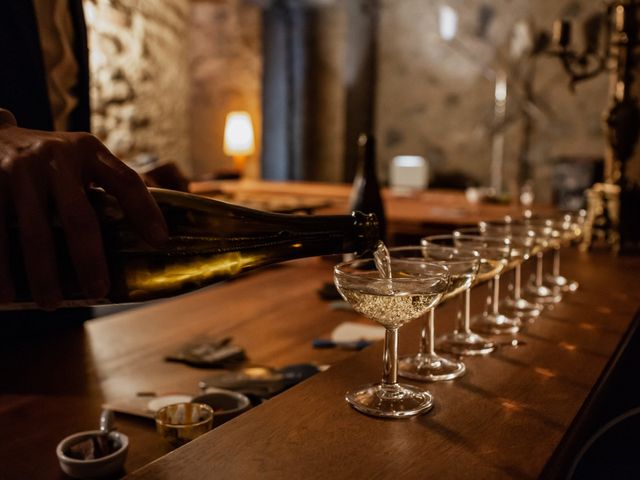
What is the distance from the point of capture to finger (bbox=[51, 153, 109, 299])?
2.08 ft

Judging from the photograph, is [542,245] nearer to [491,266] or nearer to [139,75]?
[491,266]

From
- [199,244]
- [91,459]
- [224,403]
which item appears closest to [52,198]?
[199,244]

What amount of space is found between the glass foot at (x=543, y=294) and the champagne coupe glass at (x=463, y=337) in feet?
1.25

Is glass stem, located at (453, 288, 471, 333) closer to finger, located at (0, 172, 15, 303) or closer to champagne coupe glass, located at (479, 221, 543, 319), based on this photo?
champagne coupe glass, located at (479, 221, 543, 319)

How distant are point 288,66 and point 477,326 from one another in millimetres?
6630

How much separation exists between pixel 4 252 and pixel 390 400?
51 cm

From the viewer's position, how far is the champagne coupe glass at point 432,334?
1.04m

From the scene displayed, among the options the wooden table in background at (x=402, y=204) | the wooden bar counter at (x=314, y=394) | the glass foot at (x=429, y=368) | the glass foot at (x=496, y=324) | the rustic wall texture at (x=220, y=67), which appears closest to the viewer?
the wooden bar counter at (x=314, y=394)

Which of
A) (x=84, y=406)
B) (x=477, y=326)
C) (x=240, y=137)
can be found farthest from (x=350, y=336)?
(x=240, y=137)

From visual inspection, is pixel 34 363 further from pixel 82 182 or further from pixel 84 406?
pixel 82 182

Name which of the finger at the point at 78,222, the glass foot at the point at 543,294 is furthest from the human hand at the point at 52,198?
the glass foot at the point at 543,294

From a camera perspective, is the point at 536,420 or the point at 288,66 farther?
the point at 288,66

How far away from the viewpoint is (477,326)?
1332 mm

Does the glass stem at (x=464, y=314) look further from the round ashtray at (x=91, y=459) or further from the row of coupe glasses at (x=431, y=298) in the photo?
the round ashtray at (x=91, y=459)
